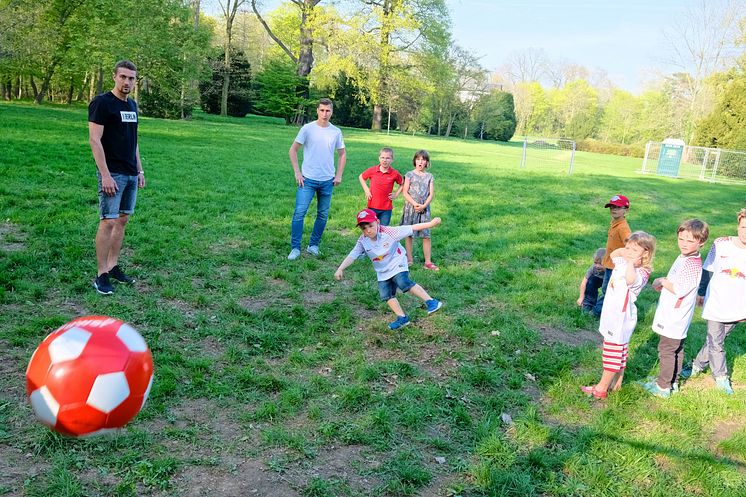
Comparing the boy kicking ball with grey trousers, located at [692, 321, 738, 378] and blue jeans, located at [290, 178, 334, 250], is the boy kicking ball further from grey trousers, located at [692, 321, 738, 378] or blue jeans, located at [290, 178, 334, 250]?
grey trousers, located at [692, 321, 738, 378]

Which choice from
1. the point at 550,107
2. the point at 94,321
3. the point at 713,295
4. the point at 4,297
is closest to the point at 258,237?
the point at 4,297

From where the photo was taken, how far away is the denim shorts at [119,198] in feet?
17.4


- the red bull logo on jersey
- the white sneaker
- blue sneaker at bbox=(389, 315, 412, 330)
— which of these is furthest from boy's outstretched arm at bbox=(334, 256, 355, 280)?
the red bull logo on jersey

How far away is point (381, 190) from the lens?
714 cm

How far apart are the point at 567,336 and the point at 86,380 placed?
4.58 m

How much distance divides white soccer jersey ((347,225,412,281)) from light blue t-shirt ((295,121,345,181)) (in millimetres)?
2363

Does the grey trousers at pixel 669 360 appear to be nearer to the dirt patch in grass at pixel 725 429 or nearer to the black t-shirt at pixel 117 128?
the dirt patch in grass at pixel 725 429

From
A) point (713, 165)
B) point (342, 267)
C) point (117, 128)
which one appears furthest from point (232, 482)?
point (713, 165)

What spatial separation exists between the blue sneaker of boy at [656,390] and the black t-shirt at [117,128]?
17.2 feet

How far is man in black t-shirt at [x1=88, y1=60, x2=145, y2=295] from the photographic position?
16.6 feet

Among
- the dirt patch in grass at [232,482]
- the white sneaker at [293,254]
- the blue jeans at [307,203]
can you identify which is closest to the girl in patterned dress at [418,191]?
the blue jeans at [307,203]

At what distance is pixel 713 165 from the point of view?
27.8m

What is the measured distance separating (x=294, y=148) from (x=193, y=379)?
4.09 m

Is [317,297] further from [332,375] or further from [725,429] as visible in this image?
[725,429]
